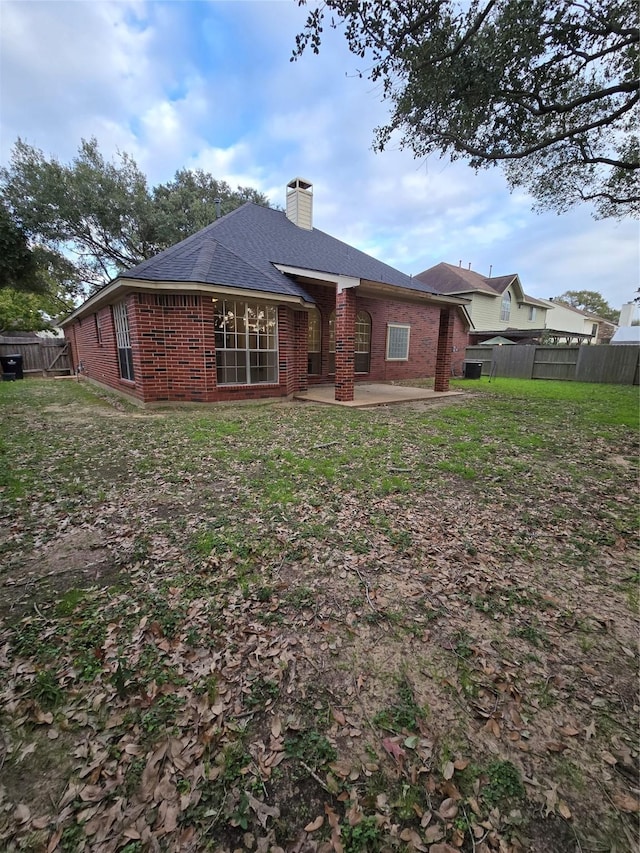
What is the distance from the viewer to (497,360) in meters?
19.0

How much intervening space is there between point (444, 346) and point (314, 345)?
4306mm

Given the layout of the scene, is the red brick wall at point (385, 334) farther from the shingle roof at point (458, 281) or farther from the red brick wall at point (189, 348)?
the shingle roof at point (458, 281)

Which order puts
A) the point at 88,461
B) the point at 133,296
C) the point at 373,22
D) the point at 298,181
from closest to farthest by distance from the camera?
the point at 88,461 < the point at 373,22 < the point at 133,296 < the point at 298,181

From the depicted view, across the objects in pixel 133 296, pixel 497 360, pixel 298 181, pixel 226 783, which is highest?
pixel 298 181

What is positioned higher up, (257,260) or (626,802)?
(257,260)

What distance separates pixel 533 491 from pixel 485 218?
20.1m

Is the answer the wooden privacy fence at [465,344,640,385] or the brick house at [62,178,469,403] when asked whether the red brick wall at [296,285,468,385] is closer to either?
the brick house at [62,178,469,403]

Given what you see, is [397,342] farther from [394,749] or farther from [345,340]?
[394,749]

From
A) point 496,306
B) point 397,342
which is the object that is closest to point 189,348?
point 397,342

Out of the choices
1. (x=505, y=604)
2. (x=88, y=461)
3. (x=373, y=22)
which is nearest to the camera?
(x=505, y=604)

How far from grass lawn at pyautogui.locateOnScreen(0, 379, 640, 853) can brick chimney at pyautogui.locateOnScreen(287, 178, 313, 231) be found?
1318cm

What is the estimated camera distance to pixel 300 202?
14156 mm

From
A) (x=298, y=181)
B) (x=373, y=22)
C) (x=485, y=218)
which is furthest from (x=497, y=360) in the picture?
(x=373, y=22)

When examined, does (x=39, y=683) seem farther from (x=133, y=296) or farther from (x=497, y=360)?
(x=497, y=360)
